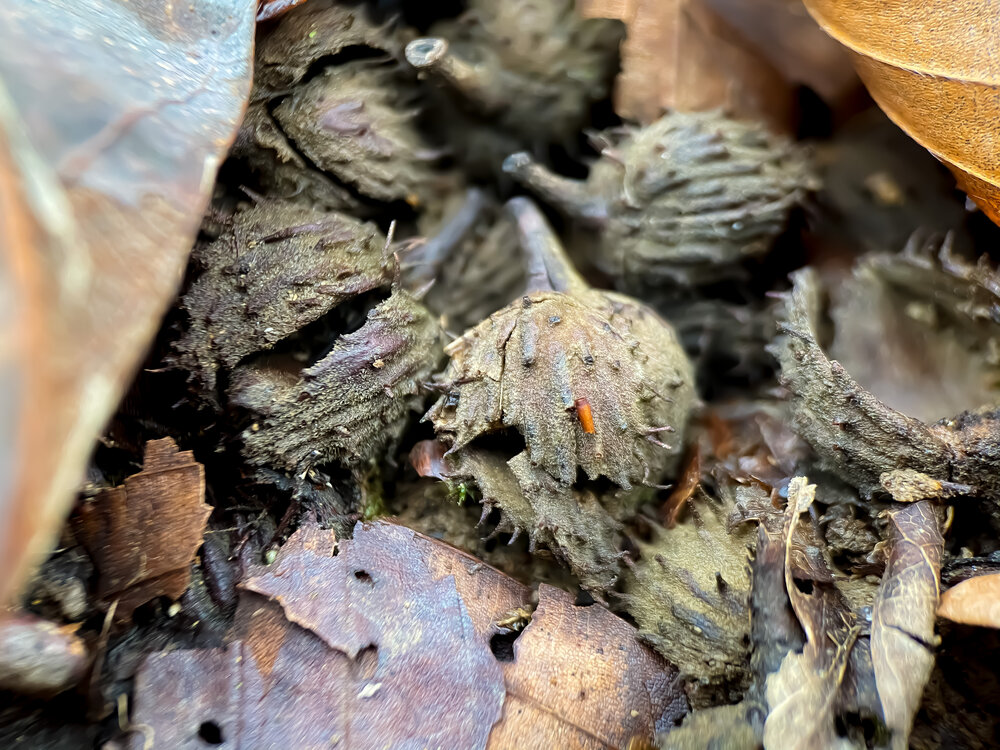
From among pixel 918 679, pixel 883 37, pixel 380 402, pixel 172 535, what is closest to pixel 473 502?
pixel 380 402

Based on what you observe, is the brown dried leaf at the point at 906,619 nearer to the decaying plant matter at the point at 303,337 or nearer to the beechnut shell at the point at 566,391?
the beechnut shell at the point at 566,391

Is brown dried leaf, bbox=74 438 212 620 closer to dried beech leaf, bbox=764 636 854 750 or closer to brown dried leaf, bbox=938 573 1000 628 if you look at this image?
dried beech leaf, bbox=764 636 854 750

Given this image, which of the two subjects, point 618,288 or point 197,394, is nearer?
point 197,394

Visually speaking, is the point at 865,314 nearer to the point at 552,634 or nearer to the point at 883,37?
the point at 883,37

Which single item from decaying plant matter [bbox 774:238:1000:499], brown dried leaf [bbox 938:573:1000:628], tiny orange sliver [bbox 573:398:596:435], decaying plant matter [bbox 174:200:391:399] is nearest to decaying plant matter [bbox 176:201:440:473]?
decaying plant matter [bbox 174:200:391:399]

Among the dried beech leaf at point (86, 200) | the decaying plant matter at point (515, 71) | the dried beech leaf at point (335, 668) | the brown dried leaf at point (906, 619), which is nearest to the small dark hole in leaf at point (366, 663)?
the dried beech leaf at point (335, 668)

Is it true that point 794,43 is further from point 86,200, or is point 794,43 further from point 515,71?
point 86,200
